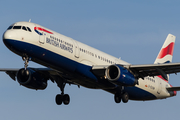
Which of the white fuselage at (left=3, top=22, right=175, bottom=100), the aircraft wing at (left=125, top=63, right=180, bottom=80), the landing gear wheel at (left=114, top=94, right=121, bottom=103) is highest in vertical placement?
the white fuselage at (left=3, top=22, right=175, bottom=100)

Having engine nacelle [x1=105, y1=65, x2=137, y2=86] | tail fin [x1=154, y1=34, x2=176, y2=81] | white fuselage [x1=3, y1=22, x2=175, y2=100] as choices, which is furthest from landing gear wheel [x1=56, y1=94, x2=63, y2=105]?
tail fin [x1=154, y1=34, x2=176, y2=81]

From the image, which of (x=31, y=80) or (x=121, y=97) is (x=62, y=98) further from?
(x=121, y=97)

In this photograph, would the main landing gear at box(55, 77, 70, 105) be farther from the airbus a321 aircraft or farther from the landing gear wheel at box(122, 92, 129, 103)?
the landing gear wheel at box(122, 92, 129, 103)

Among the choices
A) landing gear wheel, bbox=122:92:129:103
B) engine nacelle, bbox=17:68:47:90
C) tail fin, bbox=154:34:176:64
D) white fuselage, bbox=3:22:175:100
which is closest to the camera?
white fuselage, bbox=3:22:175:100

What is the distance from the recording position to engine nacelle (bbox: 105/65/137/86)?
37.7 meters

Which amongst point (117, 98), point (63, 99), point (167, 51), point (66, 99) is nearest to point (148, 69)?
point (117, 98)

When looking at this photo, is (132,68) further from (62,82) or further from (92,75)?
(62,82)

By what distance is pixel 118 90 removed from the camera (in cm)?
4281

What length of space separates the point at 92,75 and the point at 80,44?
3.47m

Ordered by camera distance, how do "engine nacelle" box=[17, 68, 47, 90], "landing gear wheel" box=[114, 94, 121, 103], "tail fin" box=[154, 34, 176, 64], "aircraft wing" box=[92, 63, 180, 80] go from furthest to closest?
1. "tail fin" box=[154, 34, 176, 64]
2. "landing gear wheel" box=[114, 94, 121, 103]
3. "engine nacelle" box=[17, 68, 47, 90]
4. "aircraft wing" box=[92, 63, 180, 80]

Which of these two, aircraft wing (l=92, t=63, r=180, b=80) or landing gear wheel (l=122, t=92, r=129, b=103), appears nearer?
aircraft wing (l=92, t=63, r=180, b=80)

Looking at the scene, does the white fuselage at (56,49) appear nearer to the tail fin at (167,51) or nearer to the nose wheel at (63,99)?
the nose wheel at (63,99)

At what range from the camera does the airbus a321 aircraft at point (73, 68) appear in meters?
34.2

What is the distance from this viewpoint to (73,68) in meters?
37.0
